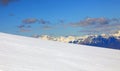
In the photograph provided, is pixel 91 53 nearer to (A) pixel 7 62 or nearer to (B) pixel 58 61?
(B) pixel 58 61

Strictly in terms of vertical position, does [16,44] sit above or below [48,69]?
above

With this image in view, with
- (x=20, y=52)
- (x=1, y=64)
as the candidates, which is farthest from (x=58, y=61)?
(x=1, y=64)

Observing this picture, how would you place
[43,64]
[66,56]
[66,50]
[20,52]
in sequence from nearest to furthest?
[43,64] < [20,52] < [66,56] < [66,50]

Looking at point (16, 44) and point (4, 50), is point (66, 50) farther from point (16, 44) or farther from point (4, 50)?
point (4, 50)

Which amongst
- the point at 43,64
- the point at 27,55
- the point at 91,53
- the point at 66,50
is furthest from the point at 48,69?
the point at 91,53

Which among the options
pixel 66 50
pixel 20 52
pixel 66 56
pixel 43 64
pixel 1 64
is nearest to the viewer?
pixel 1 64

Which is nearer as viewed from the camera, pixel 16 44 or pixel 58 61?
pixel 58 61
